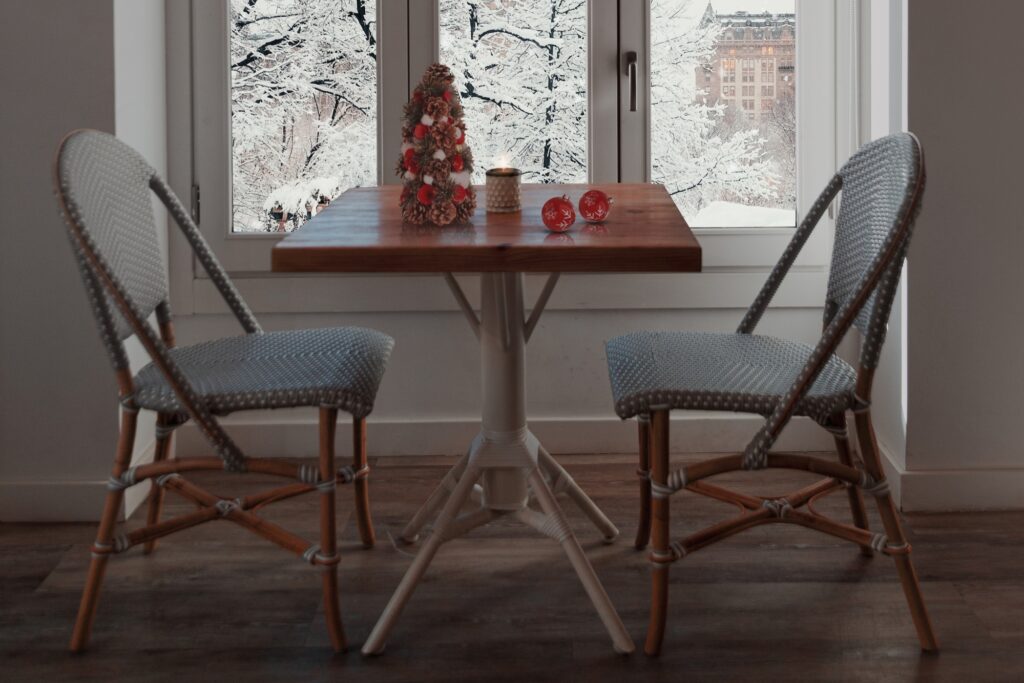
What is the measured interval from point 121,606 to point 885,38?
2.18m

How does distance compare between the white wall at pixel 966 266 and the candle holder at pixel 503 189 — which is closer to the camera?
the candle holder at pixel 503 189

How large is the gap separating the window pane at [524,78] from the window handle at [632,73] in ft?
0.39

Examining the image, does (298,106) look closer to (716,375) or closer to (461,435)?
(461,435)

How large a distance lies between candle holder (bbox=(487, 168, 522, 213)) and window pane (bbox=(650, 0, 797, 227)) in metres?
1.04

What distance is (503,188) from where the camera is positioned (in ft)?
8.34

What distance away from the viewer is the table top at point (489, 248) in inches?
82.7

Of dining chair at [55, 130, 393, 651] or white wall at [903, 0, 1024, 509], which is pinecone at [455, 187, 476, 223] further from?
white wall at [903, 0, 1024, 509]

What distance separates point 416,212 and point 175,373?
52 cm

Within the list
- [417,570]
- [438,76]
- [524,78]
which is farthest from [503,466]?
[524,78]

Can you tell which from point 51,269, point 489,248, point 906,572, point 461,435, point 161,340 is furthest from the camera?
point 461,435

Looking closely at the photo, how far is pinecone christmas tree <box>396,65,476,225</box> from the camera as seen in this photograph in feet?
7.77

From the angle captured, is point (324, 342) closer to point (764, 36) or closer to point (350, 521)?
point (350, 521)

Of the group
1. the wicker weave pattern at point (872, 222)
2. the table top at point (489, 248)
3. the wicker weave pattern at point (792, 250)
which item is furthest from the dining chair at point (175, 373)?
the wicker weave pattern at point (872, 222)

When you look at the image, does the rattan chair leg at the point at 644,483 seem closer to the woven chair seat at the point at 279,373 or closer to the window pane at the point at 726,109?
the woven chair seat at the point at 279,373
